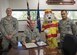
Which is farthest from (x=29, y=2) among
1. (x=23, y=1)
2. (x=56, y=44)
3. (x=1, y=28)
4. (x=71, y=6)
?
(x=56, y=44)

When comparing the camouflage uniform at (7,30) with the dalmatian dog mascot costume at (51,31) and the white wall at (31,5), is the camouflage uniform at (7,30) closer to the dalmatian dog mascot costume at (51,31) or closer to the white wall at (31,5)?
the dalmatian dog mascot costume at (51,31)

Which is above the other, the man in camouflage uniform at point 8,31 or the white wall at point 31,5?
the white wall at point 31,5

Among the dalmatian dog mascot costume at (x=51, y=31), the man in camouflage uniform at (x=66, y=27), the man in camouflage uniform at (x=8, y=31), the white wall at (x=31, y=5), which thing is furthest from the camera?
the white wall at (x=31, y=5)

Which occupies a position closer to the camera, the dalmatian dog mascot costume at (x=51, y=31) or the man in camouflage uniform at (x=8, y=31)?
the dalmatian dog mascot costume at (x=51, y=31)

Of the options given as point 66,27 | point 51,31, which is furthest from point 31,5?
point 51,31

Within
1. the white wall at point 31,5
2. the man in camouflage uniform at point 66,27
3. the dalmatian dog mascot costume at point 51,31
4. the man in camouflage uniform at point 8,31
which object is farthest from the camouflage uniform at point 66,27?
the white wall at point 31,5

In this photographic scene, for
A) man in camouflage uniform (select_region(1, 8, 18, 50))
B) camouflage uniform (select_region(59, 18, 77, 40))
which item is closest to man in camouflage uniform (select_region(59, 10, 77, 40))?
camouflage uniform (select_region(59, 18, 77, 40))

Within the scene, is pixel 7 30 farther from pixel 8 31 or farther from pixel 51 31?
pixel 51 31

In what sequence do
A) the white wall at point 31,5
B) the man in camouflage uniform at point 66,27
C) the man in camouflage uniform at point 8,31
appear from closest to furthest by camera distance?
1. the man in camouflage uniform at point 66,27
2. the man in camouflage uniform at point 8,31
3. the white wall at point 31,5

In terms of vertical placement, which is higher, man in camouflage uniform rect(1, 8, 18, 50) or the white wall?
the white wall

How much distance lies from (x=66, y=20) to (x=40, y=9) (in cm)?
250

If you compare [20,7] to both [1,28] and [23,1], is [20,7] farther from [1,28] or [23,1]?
[1,28]

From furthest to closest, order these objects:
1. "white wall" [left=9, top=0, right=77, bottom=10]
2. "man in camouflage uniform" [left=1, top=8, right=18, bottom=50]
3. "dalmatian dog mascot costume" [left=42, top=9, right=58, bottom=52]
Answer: "white wall" [left=9, top=0, right=77, bottom=10], "man in camouflage uniform" [left=1, top=8, right=18, bottom=50], "dalmatian dog mascot costume" [left=42, top=9, right=58, bottom=52]

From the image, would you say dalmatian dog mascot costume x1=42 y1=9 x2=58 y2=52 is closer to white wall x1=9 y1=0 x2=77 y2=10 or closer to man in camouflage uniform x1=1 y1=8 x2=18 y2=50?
man in camouflage uniform x1=1 y1=8 x2=18 y2=50
